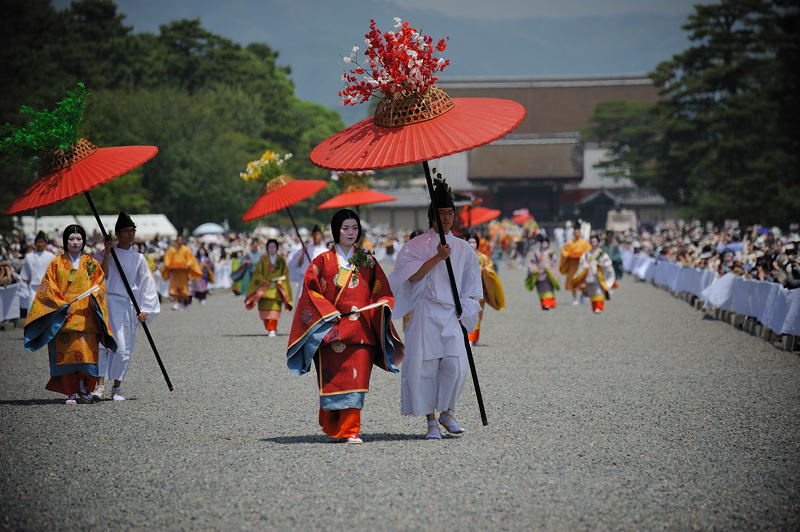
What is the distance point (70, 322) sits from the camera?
9078mm

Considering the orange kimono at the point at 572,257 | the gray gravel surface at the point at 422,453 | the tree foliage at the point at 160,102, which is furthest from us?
the tree foliage at the point at 160,102

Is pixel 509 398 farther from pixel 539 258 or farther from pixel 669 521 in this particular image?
pixel 539 258

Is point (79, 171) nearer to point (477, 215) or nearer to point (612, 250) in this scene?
point (477, 215)

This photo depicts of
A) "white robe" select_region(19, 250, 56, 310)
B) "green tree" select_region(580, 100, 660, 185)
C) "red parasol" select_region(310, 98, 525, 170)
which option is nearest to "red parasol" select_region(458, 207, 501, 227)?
"white robe" select_region(19, 250, 56, 310)

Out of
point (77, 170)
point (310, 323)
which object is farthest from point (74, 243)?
point (310, 323)

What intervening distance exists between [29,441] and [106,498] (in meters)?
2.01

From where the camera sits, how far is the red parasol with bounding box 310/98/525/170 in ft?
20.9

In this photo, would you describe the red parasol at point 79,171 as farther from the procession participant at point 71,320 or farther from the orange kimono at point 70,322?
the orange kimono at point 70,322

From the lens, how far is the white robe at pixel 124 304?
9.44 metres

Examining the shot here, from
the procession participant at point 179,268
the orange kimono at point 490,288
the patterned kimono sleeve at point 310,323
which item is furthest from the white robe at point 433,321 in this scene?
the procession participant at point 179,268

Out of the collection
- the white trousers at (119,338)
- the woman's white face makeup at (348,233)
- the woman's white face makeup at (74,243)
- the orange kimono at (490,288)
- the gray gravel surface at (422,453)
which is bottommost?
the gray gravel surface at (422,453)

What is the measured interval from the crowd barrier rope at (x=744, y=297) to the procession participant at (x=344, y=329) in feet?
24.0

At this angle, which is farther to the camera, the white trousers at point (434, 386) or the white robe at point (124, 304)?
the white robe at point (124, 304)

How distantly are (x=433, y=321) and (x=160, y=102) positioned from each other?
3625cm
